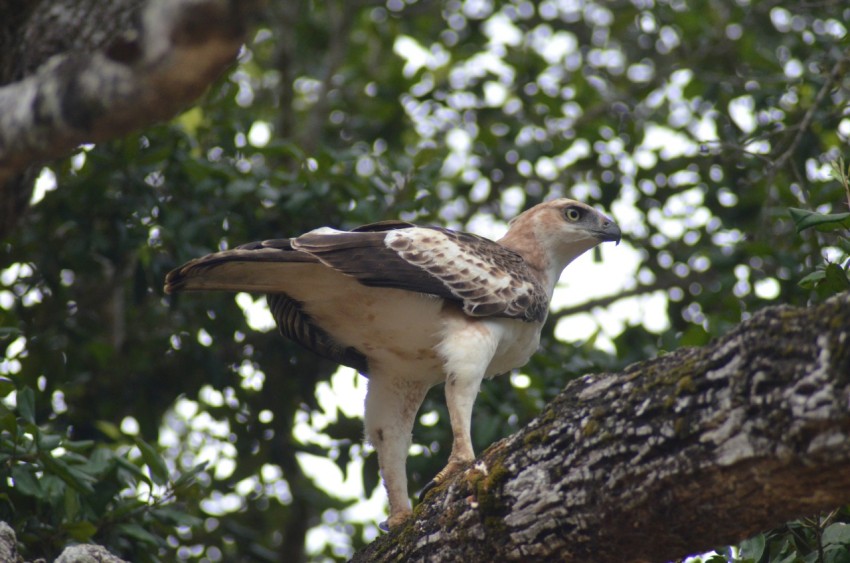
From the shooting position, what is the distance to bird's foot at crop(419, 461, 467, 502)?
484 centimetres

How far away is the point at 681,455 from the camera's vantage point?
10.4ft

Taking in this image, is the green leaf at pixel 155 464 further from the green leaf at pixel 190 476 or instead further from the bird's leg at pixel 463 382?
the bird's leg at pixel 463 382

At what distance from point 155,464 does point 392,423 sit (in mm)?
1243

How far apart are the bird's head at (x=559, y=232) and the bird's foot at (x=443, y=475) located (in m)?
1.54

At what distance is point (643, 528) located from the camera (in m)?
3.32

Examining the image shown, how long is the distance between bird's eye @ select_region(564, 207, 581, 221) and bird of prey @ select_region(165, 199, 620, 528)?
48 centimetres

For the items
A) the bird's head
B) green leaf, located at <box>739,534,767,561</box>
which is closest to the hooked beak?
the bird's head

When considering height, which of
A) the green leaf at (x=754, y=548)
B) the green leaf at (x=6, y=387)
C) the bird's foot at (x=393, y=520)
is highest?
the green leaf at (x=6, y=387)

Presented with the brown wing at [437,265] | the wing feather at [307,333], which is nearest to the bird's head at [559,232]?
the brown wing at [437,265]

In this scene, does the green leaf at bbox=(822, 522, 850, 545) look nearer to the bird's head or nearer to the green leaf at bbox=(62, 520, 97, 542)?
the bird's head

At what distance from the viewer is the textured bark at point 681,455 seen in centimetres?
291

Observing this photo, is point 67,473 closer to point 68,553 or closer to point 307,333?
point 68,553

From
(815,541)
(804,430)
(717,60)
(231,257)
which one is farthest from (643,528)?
(717,60)

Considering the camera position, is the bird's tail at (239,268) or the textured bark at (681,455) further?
the bird's tail at (239,268)
